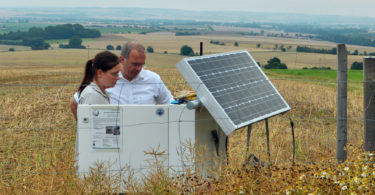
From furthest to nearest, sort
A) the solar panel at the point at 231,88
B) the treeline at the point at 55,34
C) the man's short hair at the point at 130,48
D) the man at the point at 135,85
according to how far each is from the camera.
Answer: the treeline at the point at 55,34 → the man's short hair at the point at 130,48 → the man at the point at 135,85 → the solar panel at the point at 231,88

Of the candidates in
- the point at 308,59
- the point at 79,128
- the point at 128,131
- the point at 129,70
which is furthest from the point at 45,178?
the point at 308,59

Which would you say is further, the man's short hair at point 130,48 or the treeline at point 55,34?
the treeline at point 55,34

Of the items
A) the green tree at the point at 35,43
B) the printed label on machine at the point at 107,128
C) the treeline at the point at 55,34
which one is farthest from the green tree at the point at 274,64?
the treeline at the point at 55,34

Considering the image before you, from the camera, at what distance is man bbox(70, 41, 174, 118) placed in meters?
5.94

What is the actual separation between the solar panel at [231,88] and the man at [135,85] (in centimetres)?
87

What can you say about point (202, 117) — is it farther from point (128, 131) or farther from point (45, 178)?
point (45, 178)

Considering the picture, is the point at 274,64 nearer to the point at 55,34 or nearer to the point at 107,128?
the point at 107,128

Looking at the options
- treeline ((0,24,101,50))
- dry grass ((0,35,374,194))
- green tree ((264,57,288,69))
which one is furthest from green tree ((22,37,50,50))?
dry grass ((0,35,374,194))

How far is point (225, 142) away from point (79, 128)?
1.52 metres

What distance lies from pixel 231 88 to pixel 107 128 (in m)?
1.28

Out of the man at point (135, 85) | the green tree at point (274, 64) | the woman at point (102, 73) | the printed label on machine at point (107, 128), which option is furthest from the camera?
the green tree at point (274, 64)

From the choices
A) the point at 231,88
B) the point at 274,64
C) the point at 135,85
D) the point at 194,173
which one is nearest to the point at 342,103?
the point at 231,88

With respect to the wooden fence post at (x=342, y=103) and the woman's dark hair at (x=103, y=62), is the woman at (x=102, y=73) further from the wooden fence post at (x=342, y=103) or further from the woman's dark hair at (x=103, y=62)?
the wooden fence post at (x=342, y=103)

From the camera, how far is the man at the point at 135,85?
5.94 metres
